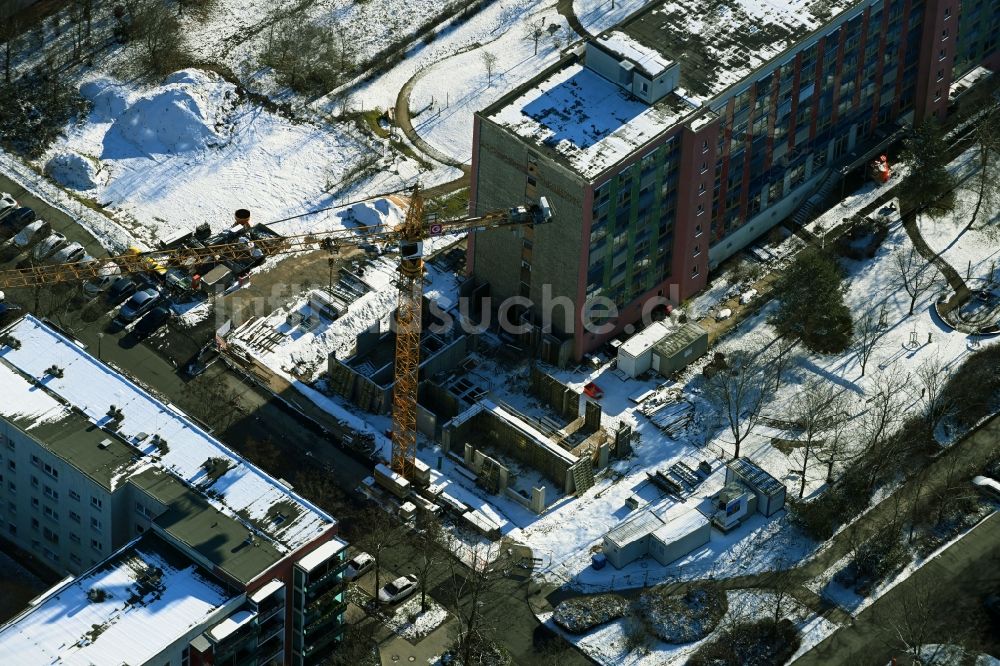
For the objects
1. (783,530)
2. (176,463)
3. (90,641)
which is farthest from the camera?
(783,530)

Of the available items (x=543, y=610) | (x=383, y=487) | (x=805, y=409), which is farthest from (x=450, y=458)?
(x=805, y=409)

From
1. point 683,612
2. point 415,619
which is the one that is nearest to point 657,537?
point 683,612

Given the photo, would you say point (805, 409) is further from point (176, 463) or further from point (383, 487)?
point (176, 463)

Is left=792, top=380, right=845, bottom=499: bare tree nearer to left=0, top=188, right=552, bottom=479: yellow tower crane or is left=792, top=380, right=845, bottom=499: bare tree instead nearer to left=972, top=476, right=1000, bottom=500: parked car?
left=972, top=476, right=1000, bottom=500: parked car

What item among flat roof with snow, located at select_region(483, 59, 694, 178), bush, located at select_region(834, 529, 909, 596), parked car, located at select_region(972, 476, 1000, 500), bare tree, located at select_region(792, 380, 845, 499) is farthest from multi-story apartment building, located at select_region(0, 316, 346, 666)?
parked car, located at select_region(972, 476, 1000, 500)

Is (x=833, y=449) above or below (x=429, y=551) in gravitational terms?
above

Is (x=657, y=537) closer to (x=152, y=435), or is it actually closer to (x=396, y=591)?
(x=396, y=591)
